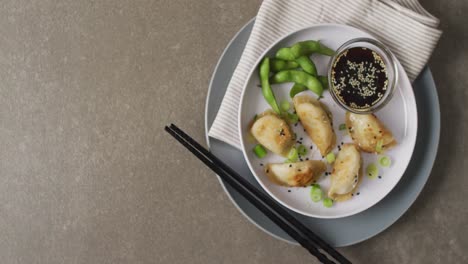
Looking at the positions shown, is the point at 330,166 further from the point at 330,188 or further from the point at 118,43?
the point at 118,43

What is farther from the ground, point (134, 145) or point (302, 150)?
point (302, 150)

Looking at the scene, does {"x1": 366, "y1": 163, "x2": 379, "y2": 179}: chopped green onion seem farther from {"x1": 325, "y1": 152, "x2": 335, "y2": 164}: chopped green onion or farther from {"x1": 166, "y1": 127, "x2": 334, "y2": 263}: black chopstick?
{"x1": 166, "y1": 127, "x2": 334, "y2": 263}: black chopstick

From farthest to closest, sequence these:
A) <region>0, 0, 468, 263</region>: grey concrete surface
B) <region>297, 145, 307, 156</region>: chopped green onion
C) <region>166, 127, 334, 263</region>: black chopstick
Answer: <region>0, 0, 468, 263</region>: grey concrete surface → <region>297, 145, 307, 156</region>: chopped green onion → <region>166, 127, 334, 263</region>: black chopstick

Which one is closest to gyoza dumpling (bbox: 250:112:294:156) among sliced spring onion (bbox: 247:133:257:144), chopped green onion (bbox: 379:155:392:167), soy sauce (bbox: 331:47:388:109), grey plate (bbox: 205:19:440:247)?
sliced spring onion (bbox: 247:133:257:144)

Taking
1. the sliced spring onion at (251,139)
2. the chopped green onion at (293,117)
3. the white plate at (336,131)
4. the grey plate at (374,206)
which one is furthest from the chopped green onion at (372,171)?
the sliced spring onion at (251,139)

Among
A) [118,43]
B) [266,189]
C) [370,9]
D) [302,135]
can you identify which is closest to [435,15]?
[370,9]

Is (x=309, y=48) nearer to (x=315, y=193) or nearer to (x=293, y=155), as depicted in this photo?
(x=293, y=155)

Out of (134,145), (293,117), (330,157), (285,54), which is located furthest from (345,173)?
(134,145)
